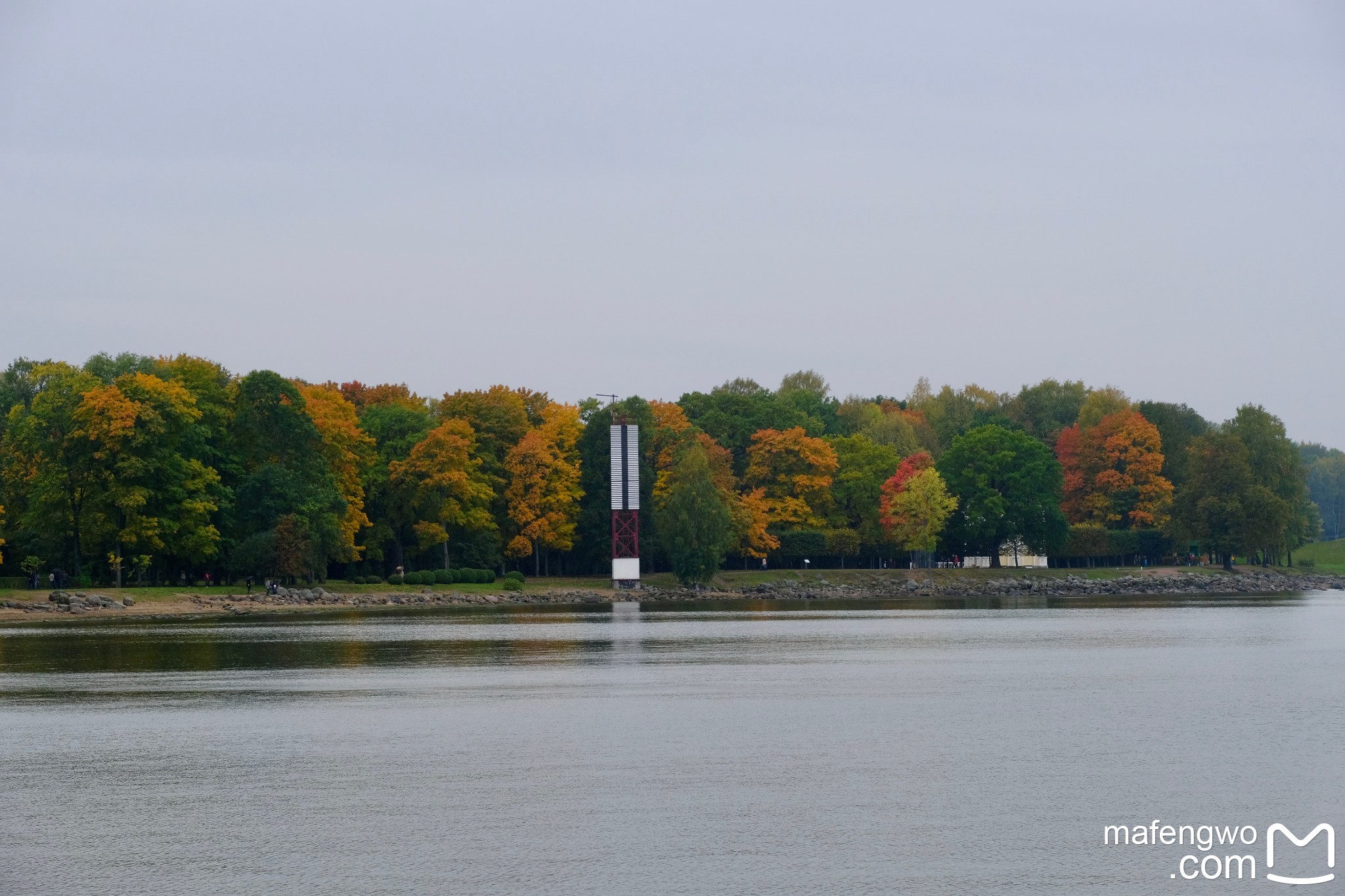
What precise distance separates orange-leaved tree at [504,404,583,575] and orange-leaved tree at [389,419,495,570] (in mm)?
4610

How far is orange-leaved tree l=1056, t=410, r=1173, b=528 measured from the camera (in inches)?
4481

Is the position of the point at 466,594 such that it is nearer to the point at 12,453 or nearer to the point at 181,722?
the point at 12,453

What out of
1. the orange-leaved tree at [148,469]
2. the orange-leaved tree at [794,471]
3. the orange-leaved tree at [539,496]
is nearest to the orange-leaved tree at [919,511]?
the orange-leaved tree at [794,471]

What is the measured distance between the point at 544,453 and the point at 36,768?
76.5 meters

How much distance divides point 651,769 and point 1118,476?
104 m

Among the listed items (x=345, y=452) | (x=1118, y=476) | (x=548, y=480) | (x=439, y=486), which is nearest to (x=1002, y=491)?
(x=1118, y=476)

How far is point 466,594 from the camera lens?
80750mm

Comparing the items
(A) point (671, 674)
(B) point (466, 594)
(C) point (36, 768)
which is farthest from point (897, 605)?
(C) point (36, 768)

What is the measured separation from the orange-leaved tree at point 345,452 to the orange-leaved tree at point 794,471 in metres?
30.8

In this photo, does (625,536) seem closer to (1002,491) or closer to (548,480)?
(548,480)

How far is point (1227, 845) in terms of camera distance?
44.8ft

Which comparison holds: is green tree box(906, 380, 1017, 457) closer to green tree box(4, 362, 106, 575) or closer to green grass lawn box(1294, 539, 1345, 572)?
green grass lawn box(1294, 539, 1345, 572)

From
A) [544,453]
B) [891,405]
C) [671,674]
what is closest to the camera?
[671,674]

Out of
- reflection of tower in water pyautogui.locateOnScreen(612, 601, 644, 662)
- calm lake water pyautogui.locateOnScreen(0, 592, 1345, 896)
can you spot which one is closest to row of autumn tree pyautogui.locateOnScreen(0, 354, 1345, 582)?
reflection of tower in water pyautogui.locateOnScreen(612, 601, 644, 662)
